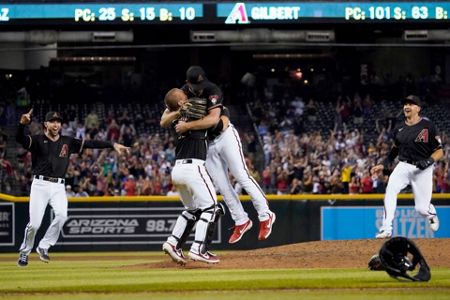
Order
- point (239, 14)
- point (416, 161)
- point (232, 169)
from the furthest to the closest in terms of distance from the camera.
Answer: point (239, 14) < point (416, 161) < point (232, 169)

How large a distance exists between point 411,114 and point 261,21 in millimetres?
11180

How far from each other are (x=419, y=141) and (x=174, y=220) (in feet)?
26.9

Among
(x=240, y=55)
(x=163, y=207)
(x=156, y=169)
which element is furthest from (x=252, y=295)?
(x=240, y=55)

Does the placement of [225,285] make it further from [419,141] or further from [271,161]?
[271,161]

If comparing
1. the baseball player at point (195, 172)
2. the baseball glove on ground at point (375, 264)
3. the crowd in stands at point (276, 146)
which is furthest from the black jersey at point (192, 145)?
the crowd in stands at point (276, 146)

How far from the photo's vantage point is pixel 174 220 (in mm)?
22781

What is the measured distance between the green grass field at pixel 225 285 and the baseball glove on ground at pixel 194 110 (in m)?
1.67

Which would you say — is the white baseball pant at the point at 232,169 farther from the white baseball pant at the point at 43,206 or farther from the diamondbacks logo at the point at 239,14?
the diamondbacks logo at the point at 239,14

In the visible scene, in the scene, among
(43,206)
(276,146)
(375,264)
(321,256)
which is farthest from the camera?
(276,146)

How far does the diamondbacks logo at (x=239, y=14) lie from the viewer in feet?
86.2

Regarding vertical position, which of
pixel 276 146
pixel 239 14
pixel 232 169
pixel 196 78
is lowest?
pixel 232 169

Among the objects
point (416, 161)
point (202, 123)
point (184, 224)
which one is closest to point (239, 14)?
point (416, 161)

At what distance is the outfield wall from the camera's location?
22.8 metres

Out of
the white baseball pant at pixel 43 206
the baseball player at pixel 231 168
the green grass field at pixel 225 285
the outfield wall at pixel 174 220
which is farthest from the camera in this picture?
the outfield wall at pixel 174 220
